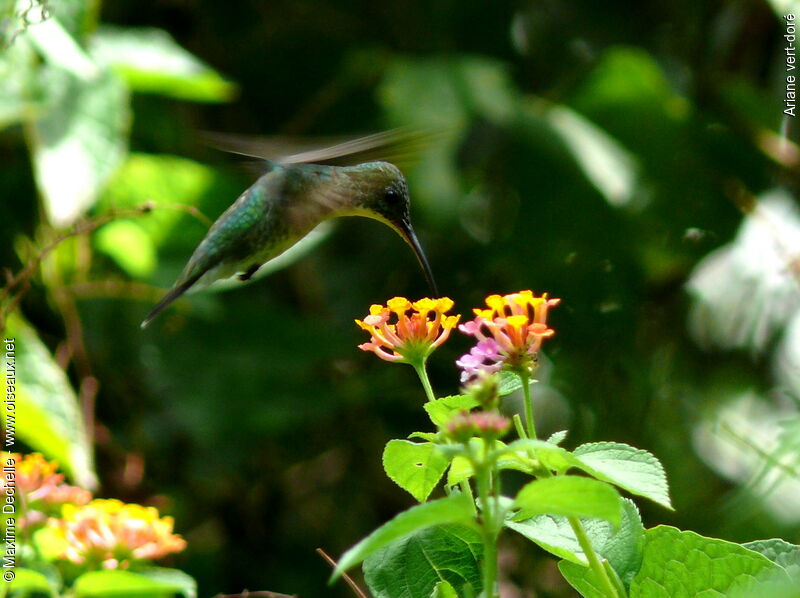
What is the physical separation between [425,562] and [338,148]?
626 millimetres

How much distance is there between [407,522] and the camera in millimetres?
657

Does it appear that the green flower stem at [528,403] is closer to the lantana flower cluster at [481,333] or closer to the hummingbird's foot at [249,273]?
the lantana flower cluster at [481,333]

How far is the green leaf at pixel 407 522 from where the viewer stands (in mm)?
641

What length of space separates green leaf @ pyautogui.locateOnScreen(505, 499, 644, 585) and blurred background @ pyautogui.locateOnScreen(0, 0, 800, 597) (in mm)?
1249

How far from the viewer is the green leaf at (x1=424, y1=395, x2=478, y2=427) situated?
81 cm

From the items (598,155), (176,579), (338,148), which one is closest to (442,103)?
(598,155)

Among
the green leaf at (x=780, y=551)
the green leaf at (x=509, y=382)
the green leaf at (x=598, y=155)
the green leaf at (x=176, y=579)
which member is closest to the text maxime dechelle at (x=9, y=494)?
the green leaf at (x=176, y=579)

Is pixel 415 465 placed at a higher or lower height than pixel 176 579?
higher

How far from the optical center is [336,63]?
2.78 metres

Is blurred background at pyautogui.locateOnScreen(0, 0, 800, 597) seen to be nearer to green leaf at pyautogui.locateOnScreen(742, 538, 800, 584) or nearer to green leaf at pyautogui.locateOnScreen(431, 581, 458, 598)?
green leaf at pyautogui.locateOnScreen(742, 538, 800, 584)

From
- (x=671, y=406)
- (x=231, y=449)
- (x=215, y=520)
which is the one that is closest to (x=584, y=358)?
(x=671, y=406)

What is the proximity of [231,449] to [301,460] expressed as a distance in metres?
0.28

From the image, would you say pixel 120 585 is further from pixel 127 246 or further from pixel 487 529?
pixel 127 246

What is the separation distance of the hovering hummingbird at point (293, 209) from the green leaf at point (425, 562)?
0.48m
